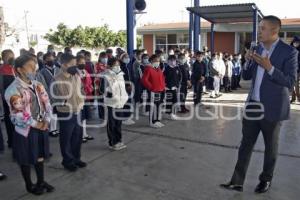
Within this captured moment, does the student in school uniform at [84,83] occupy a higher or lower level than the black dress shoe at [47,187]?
higher

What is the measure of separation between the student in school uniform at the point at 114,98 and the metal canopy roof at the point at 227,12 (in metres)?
6.84

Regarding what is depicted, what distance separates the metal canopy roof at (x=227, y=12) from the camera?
38.0ft

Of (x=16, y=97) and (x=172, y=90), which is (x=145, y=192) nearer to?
(x=16, y=97)

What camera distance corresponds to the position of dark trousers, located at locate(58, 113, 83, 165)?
4918 millimetres

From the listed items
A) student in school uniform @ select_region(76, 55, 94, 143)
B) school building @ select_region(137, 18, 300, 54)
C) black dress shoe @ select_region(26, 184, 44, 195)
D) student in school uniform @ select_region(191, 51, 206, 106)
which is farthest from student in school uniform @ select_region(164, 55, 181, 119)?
school building @ select_region(137, 18, 300, 54)

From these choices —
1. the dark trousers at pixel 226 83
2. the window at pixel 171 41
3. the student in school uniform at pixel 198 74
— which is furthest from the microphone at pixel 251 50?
the window at pixel 171 41

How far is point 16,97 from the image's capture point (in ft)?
12.9

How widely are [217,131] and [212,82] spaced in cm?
488

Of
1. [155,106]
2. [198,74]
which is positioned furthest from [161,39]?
[155,106]

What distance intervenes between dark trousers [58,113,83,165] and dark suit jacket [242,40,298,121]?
2518 mm

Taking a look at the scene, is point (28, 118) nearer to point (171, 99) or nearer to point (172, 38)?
point (171, 99)

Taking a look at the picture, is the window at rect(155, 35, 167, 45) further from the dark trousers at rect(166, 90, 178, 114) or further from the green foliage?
the dark trousers at rect(166, 90, 178, 114)

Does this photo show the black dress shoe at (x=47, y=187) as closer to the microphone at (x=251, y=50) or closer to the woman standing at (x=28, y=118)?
the woman standing at (x=28, y=118)

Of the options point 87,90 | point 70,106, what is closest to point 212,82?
point 87,90
